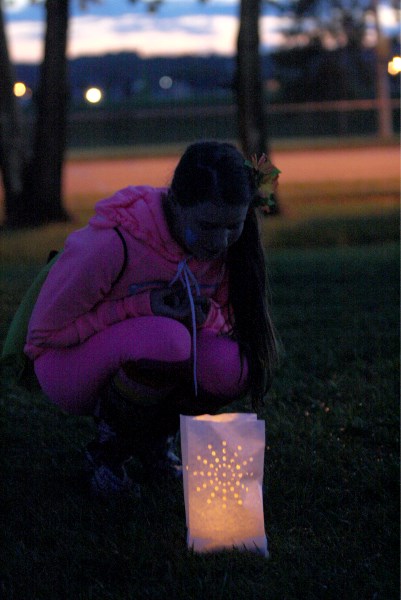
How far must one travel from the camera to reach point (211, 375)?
3.38 m

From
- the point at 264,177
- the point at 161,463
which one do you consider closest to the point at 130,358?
the point at 161,463

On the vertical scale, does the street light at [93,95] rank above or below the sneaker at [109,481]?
above

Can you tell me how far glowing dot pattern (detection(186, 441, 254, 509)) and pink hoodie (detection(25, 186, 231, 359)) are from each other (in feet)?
1.84

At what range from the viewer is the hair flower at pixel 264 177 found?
3260mm

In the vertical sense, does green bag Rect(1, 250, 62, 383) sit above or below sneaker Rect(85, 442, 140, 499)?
above

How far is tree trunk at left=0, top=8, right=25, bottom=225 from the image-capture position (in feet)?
43.9

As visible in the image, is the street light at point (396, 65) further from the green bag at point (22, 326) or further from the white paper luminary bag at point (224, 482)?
the white paper luminary bag at point (224, 482)

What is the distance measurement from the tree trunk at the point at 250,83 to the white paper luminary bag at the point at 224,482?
35.2ft

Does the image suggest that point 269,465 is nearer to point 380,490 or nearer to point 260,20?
point 380,490

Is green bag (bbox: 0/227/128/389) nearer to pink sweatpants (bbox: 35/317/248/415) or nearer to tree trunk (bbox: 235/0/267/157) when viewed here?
pink sweatpants (bbox: 35/317/248/415)

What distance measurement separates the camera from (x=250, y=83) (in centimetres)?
1398

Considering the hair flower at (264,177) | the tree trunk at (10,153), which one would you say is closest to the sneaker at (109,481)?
the hair flower at (264,177)

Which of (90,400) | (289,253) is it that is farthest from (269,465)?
(289,253)

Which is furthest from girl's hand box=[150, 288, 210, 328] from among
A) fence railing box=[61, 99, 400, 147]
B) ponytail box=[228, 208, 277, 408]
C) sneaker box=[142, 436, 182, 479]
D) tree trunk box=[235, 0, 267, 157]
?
fence railing box=[61, 99, 400, 147]
